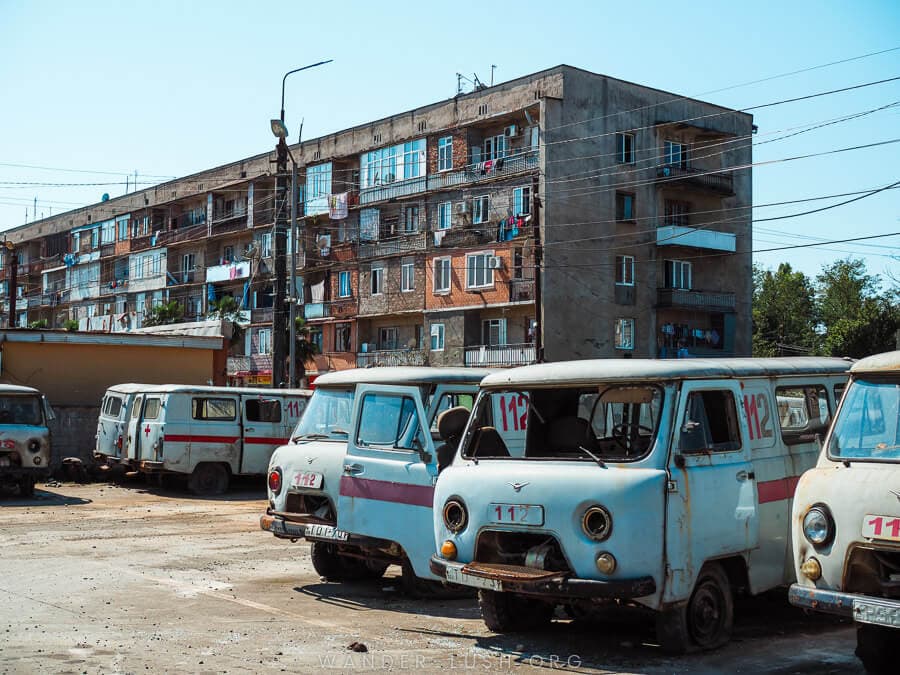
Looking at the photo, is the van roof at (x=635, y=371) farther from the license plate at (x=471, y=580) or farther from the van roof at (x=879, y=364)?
the license plate at (x=471, y=580)

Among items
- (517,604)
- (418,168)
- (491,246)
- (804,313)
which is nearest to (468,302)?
(491,246)

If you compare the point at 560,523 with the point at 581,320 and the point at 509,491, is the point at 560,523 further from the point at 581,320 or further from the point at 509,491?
the point at 581,320

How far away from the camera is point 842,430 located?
7.54 meters

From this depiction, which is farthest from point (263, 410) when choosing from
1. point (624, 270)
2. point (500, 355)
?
point (624, 270)

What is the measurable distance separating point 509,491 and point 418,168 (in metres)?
42.6

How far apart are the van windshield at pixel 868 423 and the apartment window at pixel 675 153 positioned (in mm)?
41402

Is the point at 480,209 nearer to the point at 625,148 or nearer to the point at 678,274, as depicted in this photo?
the point at 625,148

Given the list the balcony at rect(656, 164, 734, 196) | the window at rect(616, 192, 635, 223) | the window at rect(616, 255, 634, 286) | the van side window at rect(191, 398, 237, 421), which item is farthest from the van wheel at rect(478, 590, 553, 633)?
the balcony at rect(656, 164, 734, 196)

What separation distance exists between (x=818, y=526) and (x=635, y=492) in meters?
1.30

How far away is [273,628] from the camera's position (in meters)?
9.09

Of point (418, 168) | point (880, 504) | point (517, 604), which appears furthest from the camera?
point (418, 168)

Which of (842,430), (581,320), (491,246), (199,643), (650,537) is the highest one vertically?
(491,246)

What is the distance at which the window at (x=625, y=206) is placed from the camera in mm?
46156

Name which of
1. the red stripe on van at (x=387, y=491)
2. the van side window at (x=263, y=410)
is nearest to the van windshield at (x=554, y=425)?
the red stripe on van at (x=387, y=491)
